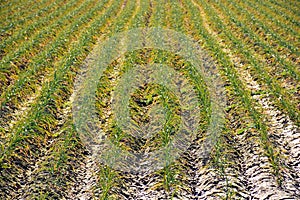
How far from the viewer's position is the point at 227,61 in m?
13.7

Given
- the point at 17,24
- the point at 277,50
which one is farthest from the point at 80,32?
the point at 277,50

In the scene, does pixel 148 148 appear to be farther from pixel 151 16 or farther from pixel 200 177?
pixel 151 16

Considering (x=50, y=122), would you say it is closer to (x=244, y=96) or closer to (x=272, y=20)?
(x=244, y=96)

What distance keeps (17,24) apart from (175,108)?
12.6m

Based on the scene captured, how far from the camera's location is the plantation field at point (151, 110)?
727cm

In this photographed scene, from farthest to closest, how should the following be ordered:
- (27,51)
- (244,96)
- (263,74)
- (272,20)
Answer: (272,20), (27,51), (263,74), (244,96)

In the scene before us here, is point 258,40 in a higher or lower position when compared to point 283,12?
higher

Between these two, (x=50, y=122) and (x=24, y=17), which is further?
(x=24, y=17)

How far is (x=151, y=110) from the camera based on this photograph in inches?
A: 409

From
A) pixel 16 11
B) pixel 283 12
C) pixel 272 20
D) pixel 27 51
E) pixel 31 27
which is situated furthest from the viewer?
pixel 283 12

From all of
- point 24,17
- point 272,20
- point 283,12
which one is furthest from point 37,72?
point 283,12

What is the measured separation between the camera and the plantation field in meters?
7.27

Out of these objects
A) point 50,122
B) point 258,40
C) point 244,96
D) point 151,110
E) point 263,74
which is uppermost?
point 50,122

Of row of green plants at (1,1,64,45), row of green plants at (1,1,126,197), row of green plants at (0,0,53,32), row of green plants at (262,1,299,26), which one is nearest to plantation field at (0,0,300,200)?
row of green plants at (1,1,126,197)
